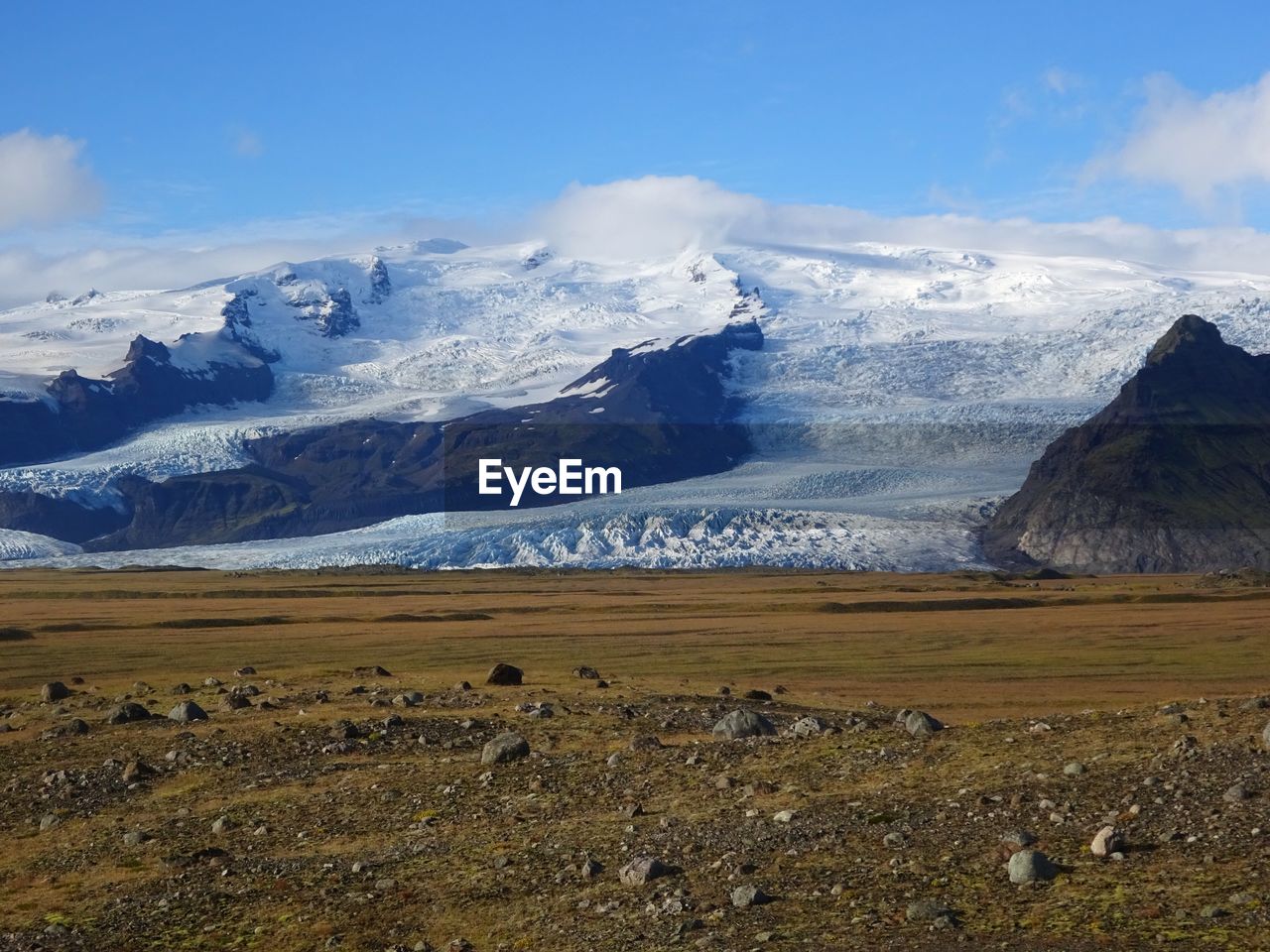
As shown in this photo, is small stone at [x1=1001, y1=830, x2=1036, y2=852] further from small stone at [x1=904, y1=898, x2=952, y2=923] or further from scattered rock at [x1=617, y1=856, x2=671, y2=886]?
scattered rock at [x1=617, y1=856, x2=671, y2=886]

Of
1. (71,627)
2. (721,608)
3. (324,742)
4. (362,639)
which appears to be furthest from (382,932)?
(721,608)

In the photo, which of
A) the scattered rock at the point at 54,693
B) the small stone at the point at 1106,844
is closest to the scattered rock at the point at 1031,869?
the small stone at the point at 1106,844

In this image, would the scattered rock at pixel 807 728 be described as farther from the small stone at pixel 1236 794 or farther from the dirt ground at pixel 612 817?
the small stone at pixel 1236 794

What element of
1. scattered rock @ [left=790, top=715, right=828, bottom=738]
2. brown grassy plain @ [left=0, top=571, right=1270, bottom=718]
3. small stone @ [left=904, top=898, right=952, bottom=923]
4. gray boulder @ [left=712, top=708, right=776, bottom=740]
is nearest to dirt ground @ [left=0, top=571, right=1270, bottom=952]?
small stone @ [left=904, top=898, right=952, bottom=923]

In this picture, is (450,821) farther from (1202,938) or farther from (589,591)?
(589,591)

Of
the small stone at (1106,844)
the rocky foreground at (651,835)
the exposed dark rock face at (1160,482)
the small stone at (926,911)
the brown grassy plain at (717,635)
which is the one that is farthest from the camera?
the exposed dark rock face at (1160,482)
